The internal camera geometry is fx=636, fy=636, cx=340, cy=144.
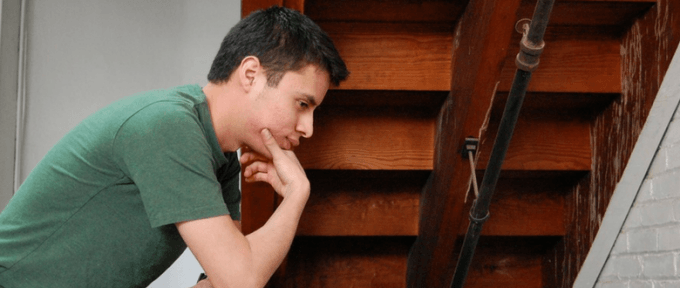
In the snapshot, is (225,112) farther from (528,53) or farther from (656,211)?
(656,211)

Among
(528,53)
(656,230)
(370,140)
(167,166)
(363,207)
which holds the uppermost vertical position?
(528,53)

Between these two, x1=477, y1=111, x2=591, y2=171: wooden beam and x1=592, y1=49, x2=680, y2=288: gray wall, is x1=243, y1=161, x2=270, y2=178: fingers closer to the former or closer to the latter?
x1=477, y1=111, x2=591, y2=171: wooden beam

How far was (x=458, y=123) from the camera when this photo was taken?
1892 millimetres

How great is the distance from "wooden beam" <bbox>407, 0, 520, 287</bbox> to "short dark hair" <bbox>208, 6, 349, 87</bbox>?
0.51m

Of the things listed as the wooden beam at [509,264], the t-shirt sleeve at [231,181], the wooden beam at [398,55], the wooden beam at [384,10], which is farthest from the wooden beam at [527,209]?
the t-shirt sleeve at [231,181]

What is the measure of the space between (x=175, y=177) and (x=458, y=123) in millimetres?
1022

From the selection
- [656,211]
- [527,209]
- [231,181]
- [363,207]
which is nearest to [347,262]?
[363,207]

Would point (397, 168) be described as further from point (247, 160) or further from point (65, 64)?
point (65, 64)

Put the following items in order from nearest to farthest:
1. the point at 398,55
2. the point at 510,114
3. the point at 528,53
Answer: the point at 528,53, the point at 510,114, the point at 398,55

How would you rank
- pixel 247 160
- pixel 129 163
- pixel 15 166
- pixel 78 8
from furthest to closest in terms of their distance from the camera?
1. pixel 78 8
2. pixel 15 166
3. pixel 247 160
4. pixel 129 163

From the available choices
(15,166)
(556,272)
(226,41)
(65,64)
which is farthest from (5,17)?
(556,272)

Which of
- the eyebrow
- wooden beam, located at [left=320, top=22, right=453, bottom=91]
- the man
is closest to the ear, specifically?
the man

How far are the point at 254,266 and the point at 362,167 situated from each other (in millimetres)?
1021

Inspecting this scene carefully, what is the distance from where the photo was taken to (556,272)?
7.86ft
